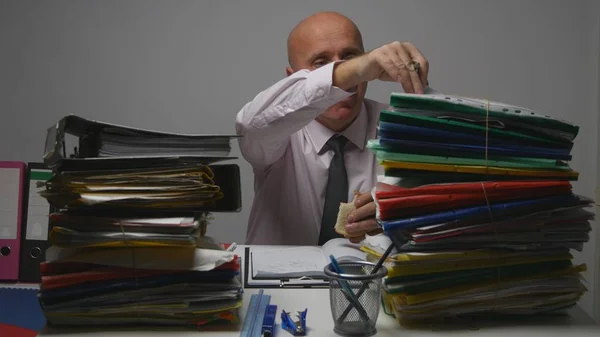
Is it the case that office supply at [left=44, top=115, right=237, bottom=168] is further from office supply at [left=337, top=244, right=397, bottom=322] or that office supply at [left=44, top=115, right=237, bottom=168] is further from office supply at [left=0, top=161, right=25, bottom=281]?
office supply at [left=0, top=161, right=25, bottom=281]

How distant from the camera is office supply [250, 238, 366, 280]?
40.7 inches

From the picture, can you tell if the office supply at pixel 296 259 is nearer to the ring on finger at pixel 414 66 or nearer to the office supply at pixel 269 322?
the office supply at pixel 269 322

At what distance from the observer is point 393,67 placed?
38.6 inches

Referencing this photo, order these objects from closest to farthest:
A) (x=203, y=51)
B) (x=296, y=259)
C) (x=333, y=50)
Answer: (x=296, y=259), (x=333, y=50), (x=203, y=51)

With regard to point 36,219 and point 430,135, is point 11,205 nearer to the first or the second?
point 36,219

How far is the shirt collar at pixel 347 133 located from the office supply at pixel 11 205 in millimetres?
941

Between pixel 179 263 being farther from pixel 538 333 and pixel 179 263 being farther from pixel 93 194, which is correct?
pixel 538 333

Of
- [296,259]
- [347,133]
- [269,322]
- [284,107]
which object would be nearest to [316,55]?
[347,133]

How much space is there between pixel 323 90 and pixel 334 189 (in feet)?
1.84

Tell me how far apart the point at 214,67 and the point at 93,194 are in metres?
1.77

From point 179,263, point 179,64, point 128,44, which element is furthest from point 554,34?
point 179,263

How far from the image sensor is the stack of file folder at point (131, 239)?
746mm

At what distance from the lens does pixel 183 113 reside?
8.04 feet

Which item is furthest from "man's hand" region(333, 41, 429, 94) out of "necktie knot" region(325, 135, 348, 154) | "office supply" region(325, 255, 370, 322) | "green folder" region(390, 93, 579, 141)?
"necktie knot" region(325, 135, 348, 154)
